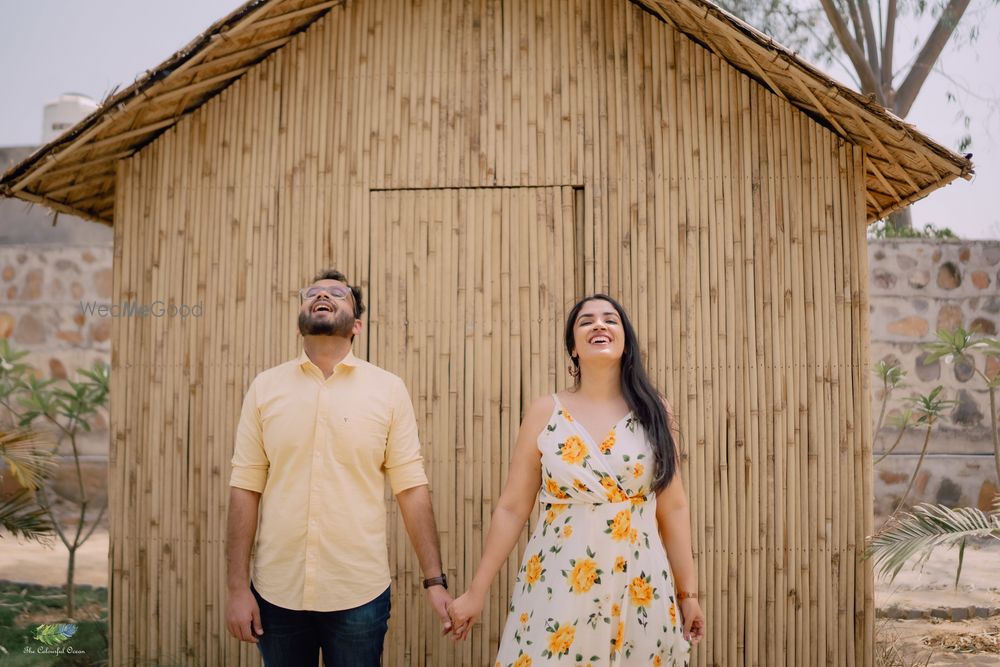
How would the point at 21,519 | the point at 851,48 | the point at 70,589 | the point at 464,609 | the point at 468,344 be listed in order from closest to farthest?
the point at 464,609
the point at 468,344
the point at 21,519
the point at 70,589
the point at 851,48

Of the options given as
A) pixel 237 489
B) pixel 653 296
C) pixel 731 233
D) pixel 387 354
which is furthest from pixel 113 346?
pixel 731 233

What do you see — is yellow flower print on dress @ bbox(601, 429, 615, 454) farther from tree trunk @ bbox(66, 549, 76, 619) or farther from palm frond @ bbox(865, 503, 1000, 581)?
tree trunk @ bbox(66, 549, 76, 619)

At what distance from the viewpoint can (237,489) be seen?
3020 mm

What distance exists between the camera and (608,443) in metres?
2.86

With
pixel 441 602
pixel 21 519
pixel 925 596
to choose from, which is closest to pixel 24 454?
pixel 21 519

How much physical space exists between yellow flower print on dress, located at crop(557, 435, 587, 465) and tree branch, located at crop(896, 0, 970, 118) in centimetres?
923

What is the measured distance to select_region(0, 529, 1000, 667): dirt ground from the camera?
542 centimetres

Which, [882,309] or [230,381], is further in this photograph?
[882,309]

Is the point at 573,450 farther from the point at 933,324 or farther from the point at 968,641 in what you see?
the point at 933,324

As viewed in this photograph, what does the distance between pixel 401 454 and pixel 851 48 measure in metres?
9.42

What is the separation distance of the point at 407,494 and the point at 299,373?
0.61m

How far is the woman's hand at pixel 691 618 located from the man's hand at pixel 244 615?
1.53 m

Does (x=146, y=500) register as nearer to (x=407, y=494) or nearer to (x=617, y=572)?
(x=407, y=494)

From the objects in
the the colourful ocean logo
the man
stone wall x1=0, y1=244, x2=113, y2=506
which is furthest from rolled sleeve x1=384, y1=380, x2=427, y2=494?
stone wall x1=0, y1=244, x2=113, y2=506
